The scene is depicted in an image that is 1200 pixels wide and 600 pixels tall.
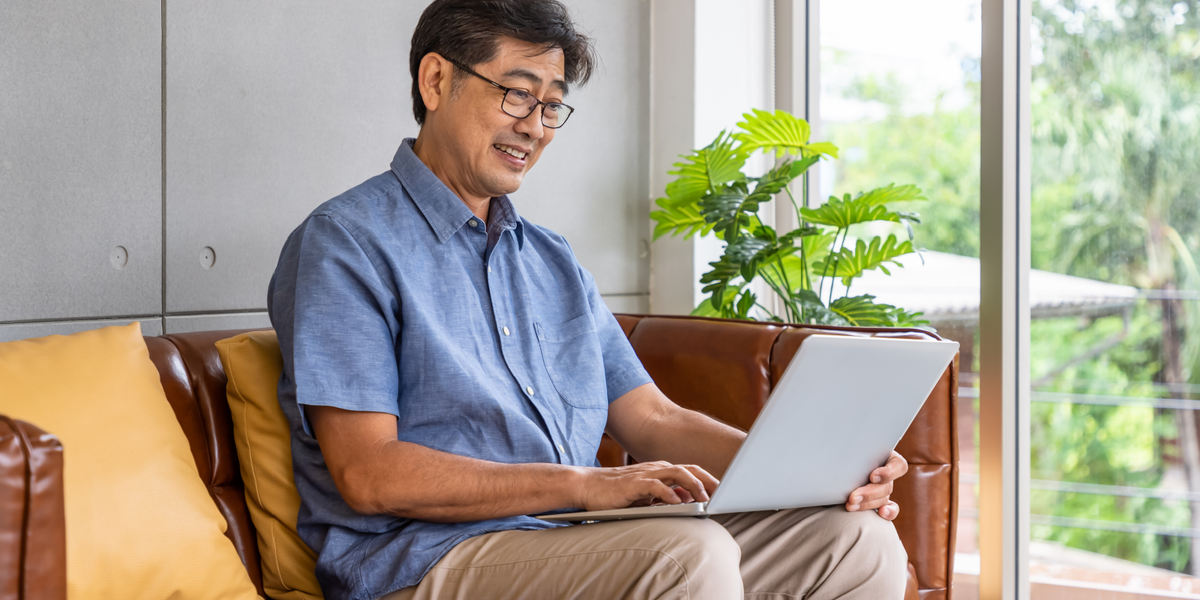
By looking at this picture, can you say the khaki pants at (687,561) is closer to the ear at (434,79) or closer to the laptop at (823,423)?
the laptop at (823,423)

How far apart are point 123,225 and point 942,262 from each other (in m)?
2.19

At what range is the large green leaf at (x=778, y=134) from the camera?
2480 mm

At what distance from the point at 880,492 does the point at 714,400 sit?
1.82 feet

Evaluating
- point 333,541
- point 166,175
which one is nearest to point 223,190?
point 166,175

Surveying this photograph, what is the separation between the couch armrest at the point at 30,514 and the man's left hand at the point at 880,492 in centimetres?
102

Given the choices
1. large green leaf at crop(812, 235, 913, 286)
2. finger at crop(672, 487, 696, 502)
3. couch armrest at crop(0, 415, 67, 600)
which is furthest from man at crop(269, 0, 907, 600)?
large green leaf at crop(812, 235, 913, 286)

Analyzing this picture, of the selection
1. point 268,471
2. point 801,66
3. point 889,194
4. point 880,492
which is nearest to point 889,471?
point 880,492

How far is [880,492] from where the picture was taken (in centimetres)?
136

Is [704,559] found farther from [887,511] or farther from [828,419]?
[887,511]

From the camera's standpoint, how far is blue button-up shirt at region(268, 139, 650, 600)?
1240mm

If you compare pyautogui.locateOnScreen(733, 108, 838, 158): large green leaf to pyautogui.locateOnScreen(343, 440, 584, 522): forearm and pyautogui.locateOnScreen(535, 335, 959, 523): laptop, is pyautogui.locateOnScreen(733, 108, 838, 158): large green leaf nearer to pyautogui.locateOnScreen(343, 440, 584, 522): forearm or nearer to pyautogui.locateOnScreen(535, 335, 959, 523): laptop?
pyautogui.locateOnScreen(535, 335, 959, 523): laptop

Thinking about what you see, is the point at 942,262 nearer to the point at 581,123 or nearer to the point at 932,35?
the point at 932,35

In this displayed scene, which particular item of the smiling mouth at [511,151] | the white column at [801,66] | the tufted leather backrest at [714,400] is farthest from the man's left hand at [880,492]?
the white column at [801,66]

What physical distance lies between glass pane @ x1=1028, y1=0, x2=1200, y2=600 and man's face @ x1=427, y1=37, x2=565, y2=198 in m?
1.60
